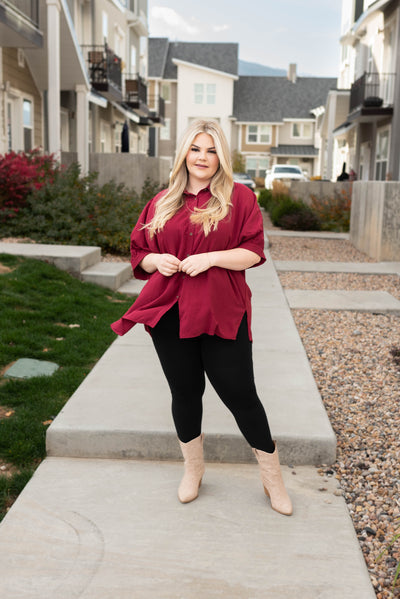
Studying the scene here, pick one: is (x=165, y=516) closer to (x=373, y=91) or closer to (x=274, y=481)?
(x=274, y=481)

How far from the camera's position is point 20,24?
1147 centimetres

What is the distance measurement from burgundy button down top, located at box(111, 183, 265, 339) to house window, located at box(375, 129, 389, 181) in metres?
17.9

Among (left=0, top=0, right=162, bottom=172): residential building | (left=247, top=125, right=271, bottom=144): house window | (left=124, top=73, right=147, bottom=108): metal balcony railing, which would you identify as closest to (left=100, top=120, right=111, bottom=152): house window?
(left=0, top=0, right=162, bottom=172): residential building

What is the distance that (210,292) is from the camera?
2.65 metres

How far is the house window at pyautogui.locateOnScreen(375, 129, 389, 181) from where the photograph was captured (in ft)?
65.2

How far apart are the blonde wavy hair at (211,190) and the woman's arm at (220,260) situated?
10 centimetres

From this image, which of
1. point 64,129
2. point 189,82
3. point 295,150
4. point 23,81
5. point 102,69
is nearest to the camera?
point 23,81

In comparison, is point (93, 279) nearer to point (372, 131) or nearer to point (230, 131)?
point (372, 131)

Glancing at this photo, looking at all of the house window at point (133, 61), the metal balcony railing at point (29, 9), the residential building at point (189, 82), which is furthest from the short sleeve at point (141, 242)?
the residential building at point (189, 82)

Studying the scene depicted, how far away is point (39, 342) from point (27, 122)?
11.2m

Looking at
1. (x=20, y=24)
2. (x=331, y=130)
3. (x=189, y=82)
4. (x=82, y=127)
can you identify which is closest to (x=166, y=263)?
(x=20, y=24)

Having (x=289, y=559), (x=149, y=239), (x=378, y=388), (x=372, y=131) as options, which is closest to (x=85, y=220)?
(x=378, y=388)

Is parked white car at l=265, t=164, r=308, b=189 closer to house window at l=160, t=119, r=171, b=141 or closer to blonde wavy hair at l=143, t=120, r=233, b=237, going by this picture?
house window at l=160, t=119, r=171, b=141

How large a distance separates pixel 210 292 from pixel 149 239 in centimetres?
38
